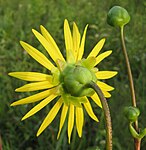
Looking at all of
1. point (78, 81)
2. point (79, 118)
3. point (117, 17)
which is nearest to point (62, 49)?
point (117, 17)

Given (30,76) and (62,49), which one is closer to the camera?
(30,76)

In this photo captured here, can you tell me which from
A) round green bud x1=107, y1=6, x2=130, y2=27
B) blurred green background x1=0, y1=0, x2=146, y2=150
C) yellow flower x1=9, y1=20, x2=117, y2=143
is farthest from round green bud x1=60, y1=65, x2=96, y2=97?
blurred green background x1=0, y1=0, x2=146, y2=150

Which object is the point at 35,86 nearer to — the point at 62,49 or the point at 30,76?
the point at 30,76

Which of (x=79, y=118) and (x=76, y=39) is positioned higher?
(x=76, y=39)

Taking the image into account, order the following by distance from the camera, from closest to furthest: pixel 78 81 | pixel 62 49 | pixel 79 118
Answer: pixel 78 81, pixel 79 118, pixel 62 49

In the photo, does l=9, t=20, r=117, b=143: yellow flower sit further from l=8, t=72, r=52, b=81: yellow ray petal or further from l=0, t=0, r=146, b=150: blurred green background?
l=0, t=0, r=146, b=150: blurred green background

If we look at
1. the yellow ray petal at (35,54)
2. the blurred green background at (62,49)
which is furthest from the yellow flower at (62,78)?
the blurred green background at (62,49)

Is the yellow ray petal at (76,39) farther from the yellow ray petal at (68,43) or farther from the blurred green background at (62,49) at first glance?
the blurred green background at (62,49)
